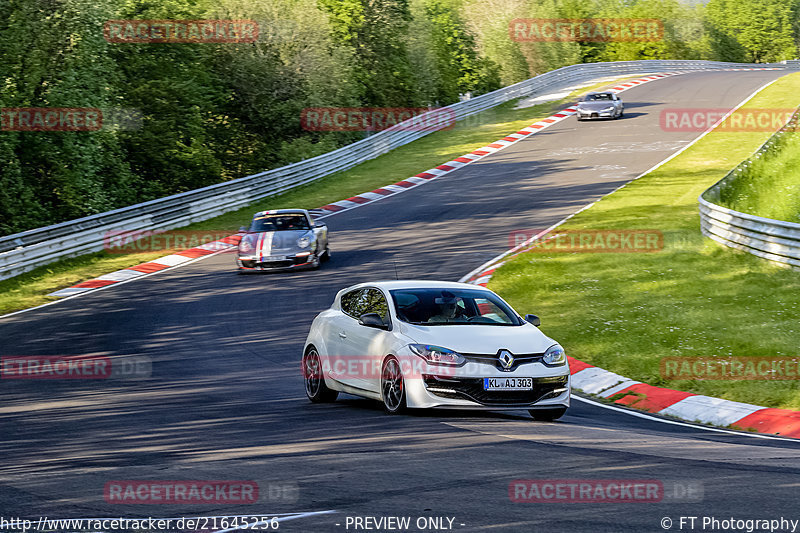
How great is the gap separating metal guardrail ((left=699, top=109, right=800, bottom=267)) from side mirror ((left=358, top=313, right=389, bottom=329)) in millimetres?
9976

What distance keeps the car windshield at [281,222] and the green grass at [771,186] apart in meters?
10.4

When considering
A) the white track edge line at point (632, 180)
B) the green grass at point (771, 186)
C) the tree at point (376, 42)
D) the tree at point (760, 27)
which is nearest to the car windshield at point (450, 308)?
the white track edge line at point (632, 180)

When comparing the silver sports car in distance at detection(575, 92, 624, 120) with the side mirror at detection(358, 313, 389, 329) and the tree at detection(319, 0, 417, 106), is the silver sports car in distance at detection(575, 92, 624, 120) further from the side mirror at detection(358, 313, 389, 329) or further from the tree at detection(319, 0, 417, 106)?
the side mirror at detection(358, 313, 389, 329)

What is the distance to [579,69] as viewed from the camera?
60.7 meters

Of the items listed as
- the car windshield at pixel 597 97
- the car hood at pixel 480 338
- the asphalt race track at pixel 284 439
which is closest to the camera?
the asphalt race track at pixel 284 439

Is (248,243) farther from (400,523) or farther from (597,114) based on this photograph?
(597,114)

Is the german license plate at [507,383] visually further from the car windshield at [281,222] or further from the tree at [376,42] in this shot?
the tree at [376,42]

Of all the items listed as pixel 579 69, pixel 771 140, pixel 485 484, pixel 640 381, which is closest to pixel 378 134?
pixel 771 140

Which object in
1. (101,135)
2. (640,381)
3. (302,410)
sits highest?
(101,135)

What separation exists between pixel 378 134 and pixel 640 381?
98.9ft

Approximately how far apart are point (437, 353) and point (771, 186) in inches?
687

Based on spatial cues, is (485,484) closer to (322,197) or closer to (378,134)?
(322,197)

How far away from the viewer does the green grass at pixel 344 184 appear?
908 inches

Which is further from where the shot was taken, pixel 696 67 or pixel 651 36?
pixel 651 36
